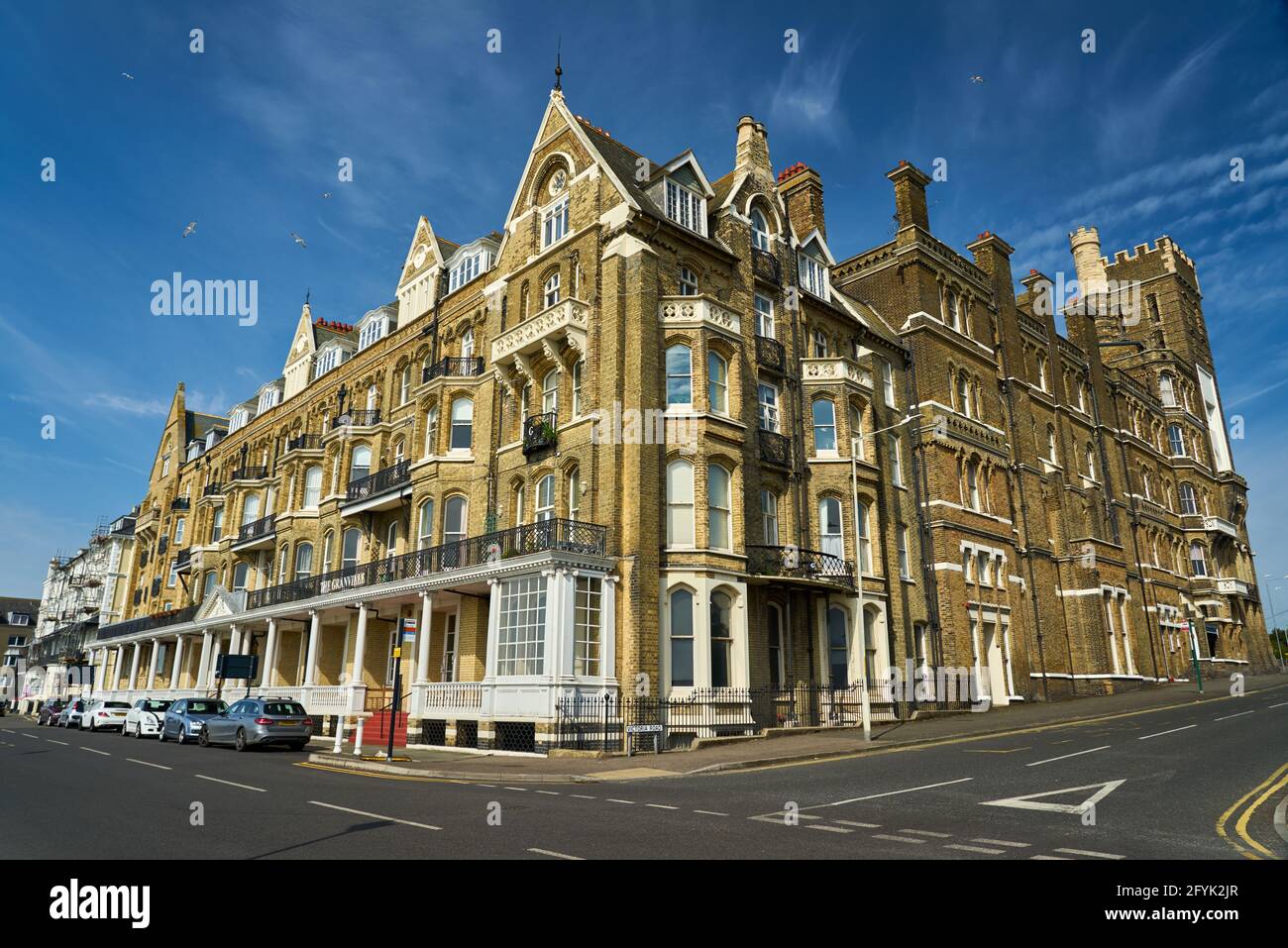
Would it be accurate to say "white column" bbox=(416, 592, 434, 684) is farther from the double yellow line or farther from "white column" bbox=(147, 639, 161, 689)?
"white column" bbox=(147, 639, 161, 689)

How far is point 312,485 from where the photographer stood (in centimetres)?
3841

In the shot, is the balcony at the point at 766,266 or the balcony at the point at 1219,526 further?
the balcony at the point at 1219,526

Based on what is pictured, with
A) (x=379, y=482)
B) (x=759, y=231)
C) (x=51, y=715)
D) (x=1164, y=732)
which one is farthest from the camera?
(x=51, y=715)

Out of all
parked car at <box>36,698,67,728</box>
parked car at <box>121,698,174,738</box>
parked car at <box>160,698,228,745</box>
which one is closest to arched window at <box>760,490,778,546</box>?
parked car at <box>160,698,228,745</box>

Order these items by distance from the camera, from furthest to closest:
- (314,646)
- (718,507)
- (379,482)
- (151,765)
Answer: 1. (379,482)
2. (314,646)
3. (718,507)
4. (151,765)

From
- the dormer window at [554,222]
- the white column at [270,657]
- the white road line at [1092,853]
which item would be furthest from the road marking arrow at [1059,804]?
the white column at [270,657]

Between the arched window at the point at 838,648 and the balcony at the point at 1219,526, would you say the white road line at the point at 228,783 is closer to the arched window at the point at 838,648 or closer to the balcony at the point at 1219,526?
the arched window at the point at 838,648

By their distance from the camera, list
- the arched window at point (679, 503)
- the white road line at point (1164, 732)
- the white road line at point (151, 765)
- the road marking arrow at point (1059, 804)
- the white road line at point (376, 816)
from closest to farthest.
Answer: the white road line at point (376, 816) → the road marking arrow at point (1059, 804) → the white road line at point (151, 765) → the white road line at point (1164, 732) → the arched window at point (679, 503)

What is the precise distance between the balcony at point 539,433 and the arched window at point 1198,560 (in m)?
50.9

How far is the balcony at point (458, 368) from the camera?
2928cm

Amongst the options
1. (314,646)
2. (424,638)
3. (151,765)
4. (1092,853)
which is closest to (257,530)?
(314,646)

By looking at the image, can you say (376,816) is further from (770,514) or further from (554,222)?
(554,222)

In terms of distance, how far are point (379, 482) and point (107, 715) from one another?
1694 centimetres

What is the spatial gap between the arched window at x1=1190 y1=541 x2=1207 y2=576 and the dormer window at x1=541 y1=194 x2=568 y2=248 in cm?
5115
